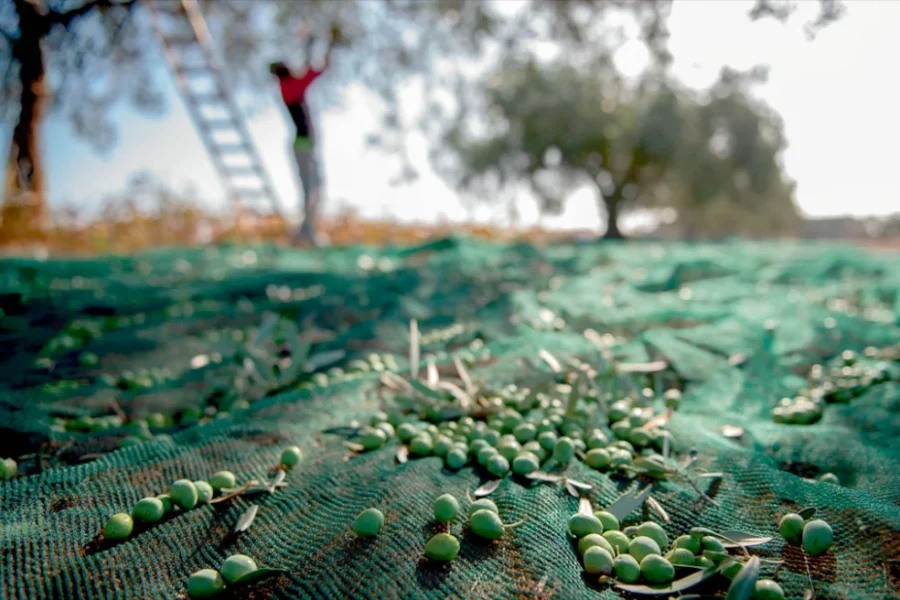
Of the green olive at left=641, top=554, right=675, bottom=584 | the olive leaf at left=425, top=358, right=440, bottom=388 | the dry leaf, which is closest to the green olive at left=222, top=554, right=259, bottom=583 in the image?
the green olive at left=641, top=554, right=675, bottom=584

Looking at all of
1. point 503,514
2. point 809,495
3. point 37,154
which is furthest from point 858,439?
point 37,154

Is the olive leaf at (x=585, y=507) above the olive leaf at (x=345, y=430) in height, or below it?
below

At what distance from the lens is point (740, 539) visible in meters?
1.24

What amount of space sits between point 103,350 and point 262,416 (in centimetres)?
132

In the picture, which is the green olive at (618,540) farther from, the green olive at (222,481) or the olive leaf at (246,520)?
the green olive at (222,481)

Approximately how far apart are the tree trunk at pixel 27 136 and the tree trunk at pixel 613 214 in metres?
15.4

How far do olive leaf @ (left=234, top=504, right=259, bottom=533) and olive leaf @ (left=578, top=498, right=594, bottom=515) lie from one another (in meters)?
0.78

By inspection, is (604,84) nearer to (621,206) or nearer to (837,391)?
(621,206)

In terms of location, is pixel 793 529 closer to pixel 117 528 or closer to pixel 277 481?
pixel 277 481

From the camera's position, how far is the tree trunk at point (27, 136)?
14.1 feet

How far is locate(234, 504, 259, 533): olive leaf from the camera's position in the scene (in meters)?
1.32

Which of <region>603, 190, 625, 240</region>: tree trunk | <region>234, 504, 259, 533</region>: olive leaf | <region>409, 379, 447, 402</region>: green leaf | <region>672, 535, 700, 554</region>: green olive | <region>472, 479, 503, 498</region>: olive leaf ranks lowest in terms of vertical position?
<region>672, 535, 700, 554</region>: green olive

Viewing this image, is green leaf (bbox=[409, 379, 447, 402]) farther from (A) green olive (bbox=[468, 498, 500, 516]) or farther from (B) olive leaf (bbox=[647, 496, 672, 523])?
(B) olive leaf (bbox=[647, 496, 672, 523])

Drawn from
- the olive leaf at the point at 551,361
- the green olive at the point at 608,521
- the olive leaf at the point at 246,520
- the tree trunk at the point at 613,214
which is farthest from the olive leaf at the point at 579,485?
the tree trunk at the point at 613,214
